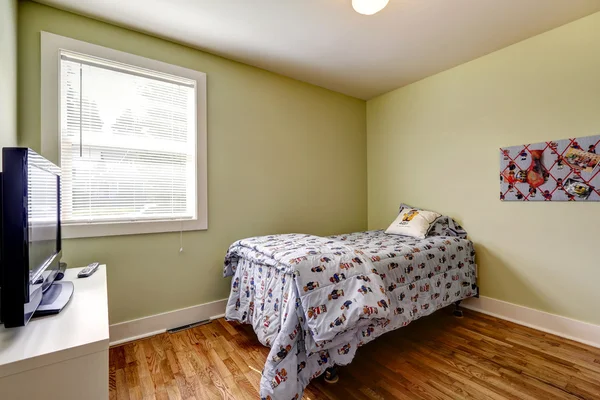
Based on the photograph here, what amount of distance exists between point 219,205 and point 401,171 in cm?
216

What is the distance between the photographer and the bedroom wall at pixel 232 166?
6.31ft

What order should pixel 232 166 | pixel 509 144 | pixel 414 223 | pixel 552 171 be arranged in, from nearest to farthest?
pixel 552 171
pixel 509 144
pixel 232 166
pixel 414 223

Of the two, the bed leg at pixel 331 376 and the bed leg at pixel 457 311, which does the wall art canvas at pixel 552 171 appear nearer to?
the bed leg at pixel 457 311

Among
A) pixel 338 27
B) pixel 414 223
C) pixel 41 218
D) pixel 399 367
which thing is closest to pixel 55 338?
pixel 41 218

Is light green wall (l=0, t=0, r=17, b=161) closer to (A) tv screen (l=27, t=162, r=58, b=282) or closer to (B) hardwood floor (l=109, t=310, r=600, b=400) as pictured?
(A) tv screen (l=27, t=162, r=58, b=282)

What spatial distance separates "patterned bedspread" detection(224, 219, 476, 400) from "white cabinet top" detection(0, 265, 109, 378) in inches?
31.6

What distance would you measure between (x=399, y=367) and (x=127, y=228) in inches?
84.9

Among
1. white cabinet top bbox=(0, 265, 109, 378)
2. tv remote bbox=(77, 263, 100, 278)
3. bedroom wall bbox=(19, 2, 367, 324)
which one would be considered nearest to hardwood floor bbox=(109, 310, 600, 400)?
bedroom wall bbox=(19, 2, 367, 324)

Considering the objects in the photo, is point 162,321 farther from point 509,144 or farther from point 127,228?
point 509,144

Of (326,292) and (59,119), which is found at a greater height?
(59,119)

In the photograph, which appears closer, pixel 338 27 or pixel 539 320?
pixel 338 27

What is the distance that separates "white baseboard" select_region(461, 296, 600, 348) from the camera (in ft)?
6.63

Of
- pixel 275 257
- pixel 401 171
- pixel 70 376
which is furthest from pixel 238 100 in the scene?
pixel 70 376

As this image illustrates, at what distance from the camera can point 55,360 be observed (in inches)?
30.2
